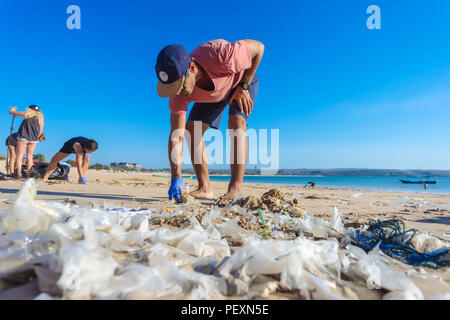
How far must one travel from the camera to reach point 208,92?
8.68 ft

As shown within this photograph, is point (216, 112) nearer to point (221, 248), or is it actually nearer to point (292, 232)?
point (292, 232)

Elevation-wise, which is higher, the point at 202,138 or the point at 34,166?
the point at 202,138

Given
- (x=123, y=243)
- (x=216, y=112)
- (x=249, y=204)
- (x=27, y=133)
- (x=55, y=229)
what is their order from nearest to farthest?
(x=55, y=229) < (x=123, y=243) < (x=249, y=204) < (x=216, y=112) < (x=27, y=133)

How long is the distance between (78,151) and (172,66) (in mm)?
4820

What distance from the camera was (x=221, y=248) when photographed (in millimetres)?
1099

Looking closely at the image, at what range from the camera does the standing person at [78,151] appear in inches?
227

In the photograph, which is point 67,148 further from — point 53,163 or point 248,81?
point 248,81

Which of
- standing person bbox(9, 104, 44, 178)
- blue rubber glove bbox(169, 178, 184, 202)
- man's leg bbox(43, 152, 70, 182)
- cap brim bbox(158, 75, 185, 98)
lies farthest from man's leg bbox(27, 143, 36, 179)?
cap brim bbox(158, 75, 185, 98)

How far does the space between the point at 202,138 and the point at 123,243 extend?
233 cm

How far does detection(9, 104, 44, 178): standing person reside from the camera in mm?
5801

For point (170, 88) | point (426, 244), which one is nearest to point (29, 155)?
point (170, 88)

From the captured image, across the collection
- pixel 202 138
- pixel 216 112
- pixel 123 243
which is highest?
pixel 216 112
